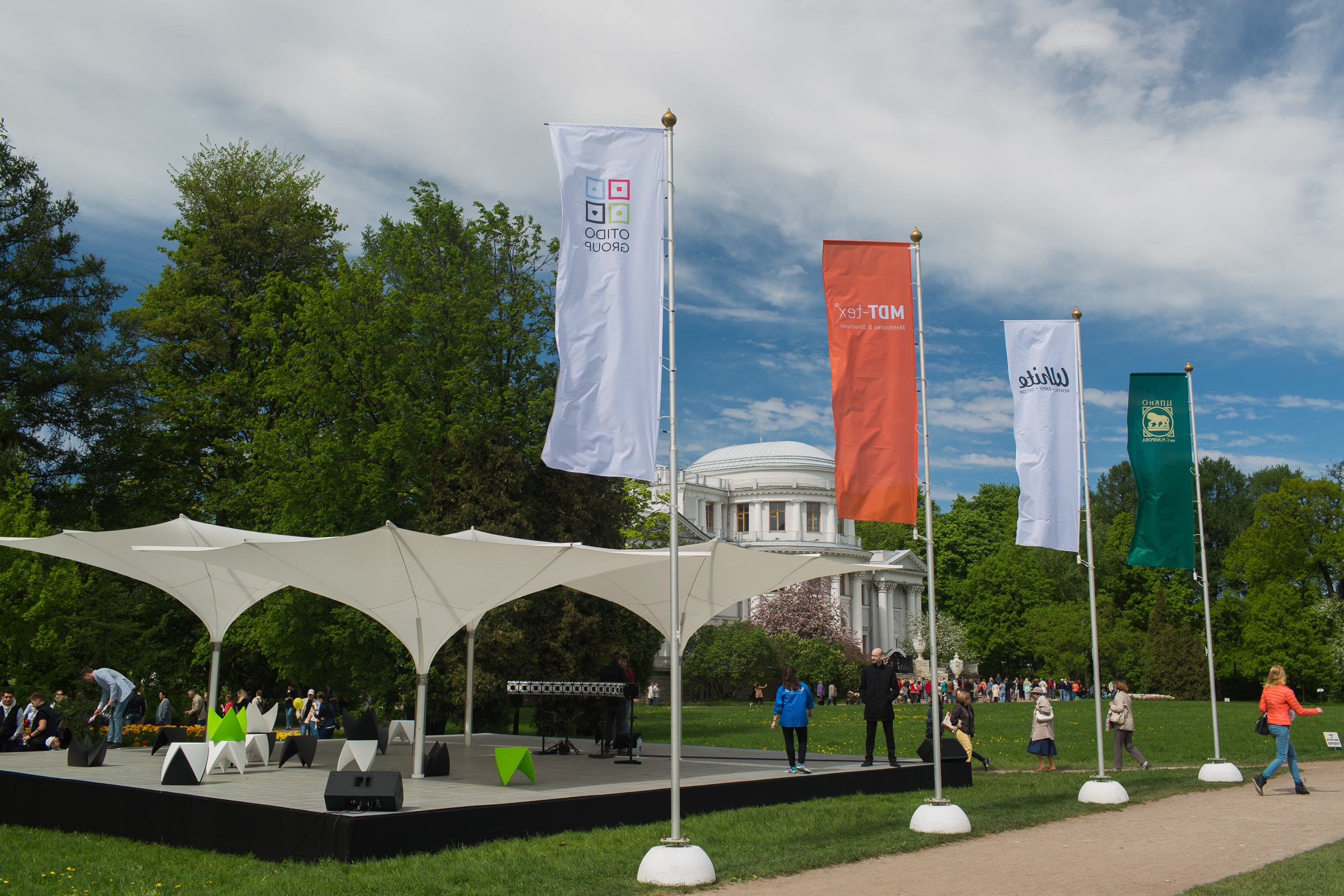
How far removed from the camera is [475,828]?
1012 cm

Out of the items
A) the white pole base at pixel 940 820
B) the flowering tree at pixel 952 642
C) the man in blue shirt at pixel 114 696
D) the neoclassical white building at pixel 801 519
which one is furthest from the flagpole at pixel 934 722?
the neoclassical white building at pixel 801 519

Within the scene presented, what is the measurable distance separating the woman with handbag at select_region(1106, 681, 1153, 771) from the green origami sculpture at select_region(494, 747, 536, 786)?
422 inches

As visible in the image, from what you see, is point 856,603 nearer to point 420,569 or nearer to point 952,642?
point 952,642

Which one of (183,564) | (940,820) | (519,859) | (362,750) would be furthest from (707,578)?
(183,564)

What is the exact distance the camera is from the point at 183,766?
1203 cm

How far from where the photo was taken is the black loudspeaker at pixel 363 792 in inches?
378

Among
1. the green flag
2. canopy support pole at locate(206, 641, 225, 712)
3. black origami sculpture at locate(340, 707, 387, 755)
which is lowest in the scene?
black origami sculpture at locate(340, 707, 387, 755)

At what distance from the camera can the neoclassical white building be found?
8356cm

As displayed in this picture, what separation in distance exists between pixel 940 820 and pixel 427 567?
22.3 feet

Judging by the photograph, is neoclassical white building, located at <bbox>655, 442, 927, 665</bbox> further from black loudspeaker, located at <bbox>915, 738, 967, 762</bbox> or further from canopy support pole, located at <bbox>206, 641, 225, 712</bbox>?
black loudspeaker, located at <bbox>915, 738, 967, 762</bbox>

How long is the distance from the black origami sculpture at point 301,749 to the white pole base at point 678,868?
29.2ft

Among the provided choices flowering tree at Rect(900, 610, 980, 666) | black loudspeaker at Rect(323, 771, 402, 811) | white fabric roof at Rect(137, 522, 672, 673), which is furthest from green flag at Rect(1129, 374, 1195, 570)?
flowering tree at Rect(900, 610, 980, 666)

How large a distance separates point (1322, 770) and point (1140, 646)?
4946 centimetres

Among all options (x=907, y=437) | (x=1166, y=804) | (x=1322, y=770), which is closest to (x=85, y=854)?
(x=907, y=437)
